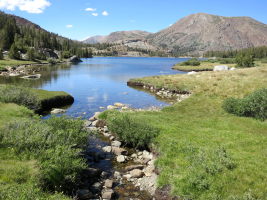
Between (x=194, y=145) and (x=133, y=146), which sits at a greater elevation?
(x=194, y=145)

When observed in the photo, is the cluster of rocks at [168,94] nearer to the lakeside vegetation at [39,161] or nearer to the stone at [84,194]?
the lakeside vegetation at [39,161]

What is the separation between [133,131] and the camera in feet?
74.6

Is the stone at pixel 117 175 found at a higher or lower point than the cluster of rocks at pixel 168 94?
lower

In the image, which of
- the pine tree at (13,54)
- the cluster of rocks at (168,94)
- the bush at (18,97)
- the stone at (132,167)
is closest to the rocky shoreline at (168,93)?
the cluster of rocks at (168,94)

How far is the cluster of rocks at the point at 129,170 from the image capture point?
15859mm

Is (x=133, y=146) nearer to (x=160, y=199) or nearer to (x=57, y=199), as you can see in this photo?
(x=160, y=199)

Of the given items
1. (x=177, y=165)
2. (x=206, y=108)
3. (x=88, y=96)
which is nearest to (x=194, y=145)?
(x=177, y=165)

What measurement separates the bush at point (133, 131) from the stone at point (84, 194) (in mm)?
A: 8318

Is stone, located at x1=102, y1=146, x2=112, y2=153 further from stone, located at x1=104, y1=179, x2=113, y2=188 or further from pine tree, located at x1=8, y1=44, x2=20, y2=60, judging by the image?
pine tree, located at x1=8, y1=44, x2=20, y2=60

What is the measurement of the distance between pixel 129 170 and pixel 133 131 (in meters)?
4.87

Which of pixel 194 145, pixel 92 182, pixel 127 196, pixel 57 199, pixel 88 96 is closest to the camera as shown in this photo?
pixel 57 199

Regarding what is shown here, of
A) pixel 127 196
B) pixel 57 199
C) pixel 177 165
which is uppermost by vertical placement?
pixel 57 199

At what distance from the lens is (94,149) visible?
2247 centimetres

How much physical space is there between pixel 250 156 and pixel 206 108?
1995 cm
